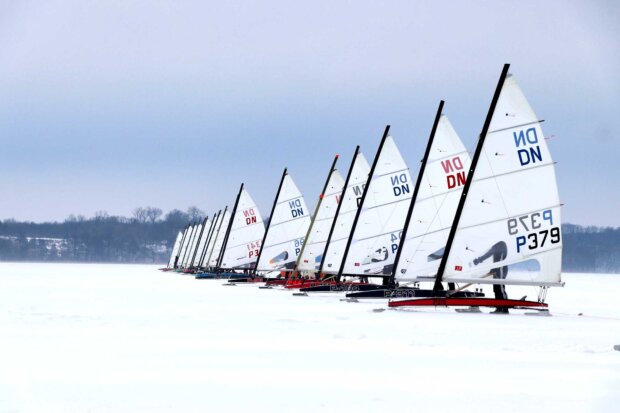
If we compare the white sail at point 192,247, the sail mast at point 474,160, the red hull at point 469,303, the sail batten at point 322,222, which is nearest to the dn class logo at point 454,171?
the sail mast at point 474,160

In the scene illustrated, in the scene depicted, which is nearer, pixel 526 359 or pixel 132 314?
pixel 526 359

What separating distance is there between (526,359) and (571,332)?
17.6 feet

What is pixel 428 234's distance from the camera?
94.1ft

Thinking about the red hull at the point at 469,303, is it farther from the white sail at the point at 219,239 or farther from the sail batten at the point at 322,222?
the white sail at the point at 219,239

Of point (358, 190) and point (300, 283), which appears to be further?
point (300, 283)

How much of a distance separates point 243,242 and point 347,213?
1974 cm

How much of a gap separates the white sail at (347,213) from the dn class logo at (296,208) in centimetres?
1025

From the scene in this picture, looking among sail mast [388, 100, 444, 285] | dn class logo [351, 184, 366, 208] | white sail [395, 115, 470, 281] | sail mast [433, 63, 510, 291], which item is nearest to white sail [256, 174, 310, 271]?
dn class logo [351, 184, 366, 208]

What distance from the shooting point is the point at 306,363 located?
13.6 metres

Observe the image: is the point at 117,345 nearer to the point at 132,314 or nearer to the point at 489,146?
the point at 132,314

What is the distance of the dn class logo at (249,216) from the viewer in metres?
60.6

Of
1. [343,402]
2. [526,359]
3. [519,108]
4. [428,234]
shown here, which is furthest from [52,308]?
[343,402]

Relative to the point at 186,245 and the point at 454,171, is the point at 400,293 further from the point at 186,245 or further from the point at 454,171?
the point at 186,245

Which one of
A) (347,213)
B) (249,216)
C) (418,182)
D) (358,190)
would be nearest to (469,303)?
(418,182)
